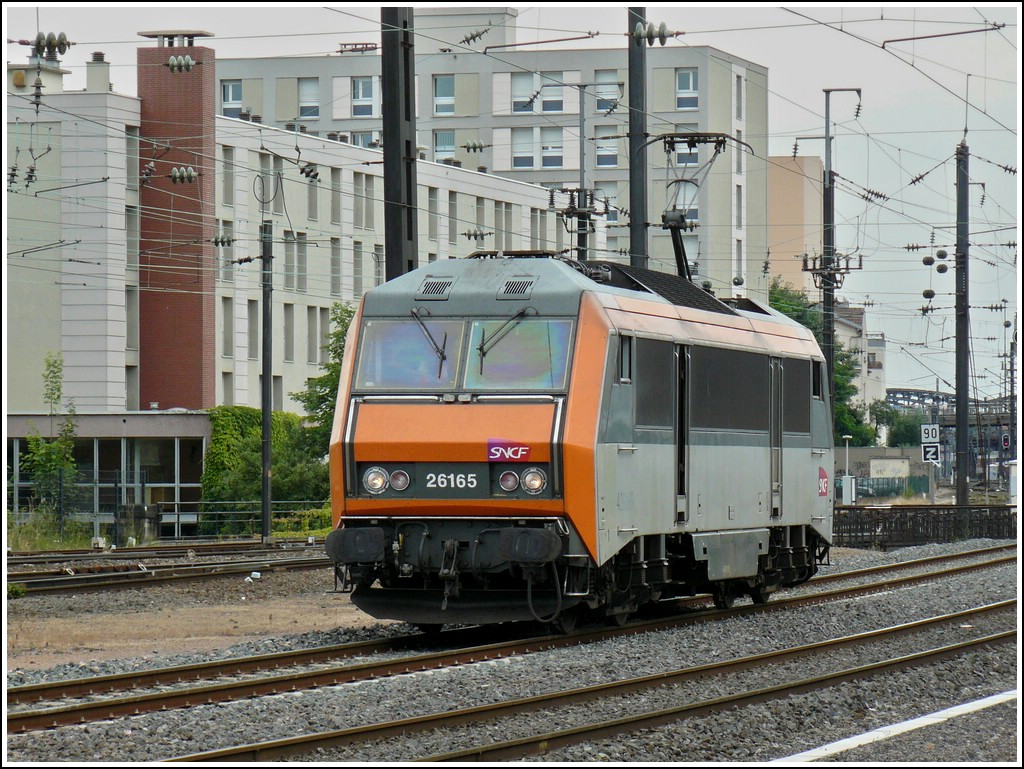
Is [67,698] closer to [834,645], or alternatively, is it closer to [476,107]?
[834,645]

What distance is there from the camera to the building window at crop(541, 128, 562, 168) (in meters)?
81.2

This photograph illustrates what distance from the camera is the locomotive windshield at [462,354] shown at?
52.4 ft

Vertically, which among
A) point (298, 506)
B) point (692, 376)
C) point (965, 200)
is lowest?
point (298, 506)

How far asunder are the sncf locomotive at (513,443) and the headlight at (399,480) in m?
0.01

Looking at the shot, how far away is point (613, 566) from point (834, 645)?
86.0 inches

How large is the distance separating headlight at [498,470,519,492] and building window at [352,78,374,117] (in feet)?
208

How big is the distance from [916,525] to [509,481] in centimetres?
2675

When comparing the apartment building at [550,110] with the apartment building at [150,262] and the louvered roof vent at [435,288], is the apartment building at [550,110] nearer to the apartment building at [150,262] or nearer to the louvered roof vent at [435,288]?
the apartment building at [150,262]

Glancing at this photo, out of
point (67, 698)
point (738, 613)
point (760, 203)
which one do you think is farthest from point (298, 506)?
point (760, 203)

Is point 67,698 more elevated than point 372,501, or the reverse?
point 372,501

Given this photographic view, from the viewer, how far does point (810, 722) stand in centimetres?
1230

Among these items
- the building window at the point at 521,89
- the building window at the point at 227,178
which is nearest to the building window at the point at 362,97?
the building window at the point at 521,89

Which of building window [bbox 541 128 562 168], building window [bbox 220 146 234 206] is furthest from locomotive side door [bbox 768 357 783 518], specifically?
building window [bbox 541 128 562 168]

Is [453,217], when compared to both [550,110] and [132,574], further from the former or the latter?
[132,574]
